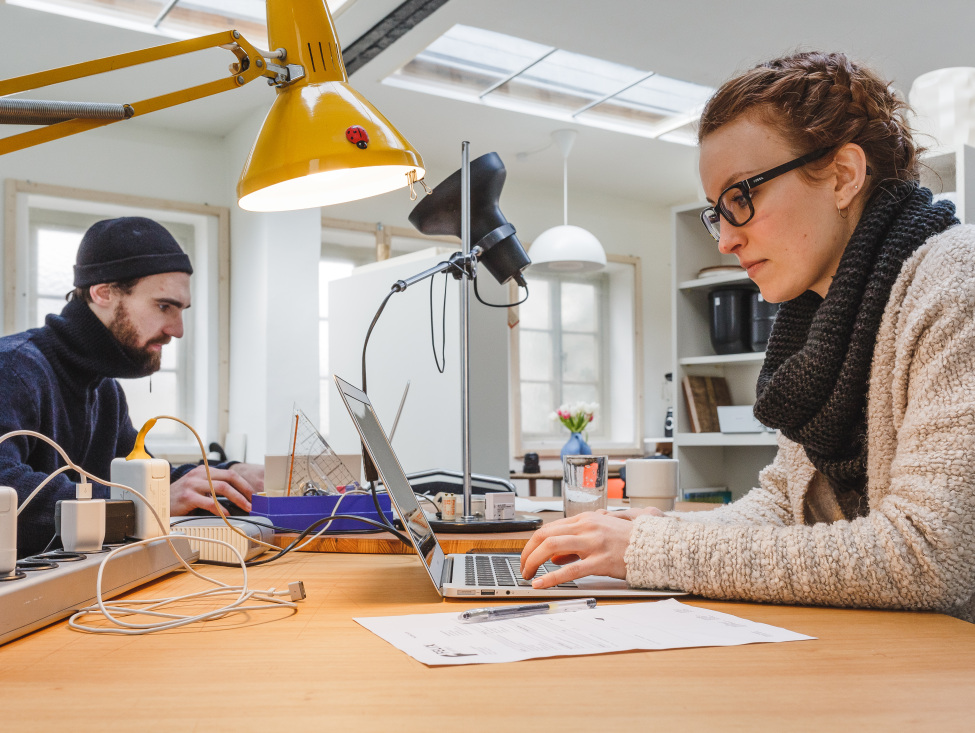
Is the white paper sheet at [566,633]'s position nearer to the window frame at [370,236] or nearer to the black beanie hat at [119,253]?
the black beanie hat at [119,253]

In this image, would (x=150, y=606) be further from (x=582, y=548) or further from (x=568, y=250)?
(x=568, y=250)

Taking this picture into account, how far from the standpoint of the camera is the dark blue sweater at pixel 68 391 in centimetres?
182

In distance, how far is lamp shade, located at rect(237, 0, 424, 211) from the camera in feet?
Result: 3.55

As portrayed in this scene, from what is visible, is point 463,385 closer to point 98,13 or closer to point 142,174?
point 98,13

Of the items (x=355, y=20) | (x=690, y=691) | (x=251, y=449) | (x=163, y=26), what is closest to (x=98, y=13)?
(x=163, y=26)

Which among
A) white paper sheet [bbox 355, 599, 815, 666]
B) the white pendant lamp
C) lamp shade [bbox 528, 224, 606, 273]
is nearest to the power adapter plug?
white paper sheet [bbox 355, 599, 815, 666]

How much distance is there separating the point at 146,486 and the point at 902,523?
35.7 inches

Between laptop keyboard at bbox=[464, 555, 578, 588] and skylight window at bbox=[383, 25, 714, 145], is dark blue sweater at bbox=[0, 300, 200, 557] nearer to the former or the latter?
laptop keyboard at bbox=[464, 555, 578, 588]

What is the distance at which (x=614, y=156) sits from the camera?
5590mm

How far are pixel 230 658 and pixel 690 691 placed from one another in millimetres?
359

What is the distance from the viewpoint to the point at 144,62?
93cm

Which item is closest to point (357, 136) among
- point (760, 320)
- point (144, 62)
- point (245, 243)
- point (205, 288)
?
point (144, 62)

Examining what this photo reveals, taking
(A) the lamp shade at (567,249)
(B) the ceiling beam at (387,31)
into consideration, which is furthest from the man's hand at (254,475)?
(A) the lamp shade at (567,249)

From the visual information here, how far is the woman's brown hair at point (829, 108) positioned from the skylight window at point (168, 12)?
277 cm
